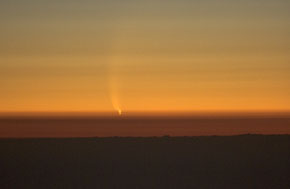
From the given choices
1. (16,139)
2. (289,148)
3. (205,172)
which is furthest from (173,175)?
(16,139)

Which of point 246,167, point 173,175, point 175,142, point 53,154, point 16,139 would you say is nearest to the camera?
point 173,175

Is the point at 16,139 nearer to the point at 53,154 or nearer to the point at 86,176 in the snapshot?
the point at 53,154

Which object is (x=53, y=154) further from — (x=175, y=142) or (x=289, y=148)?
(x=289, y=148)

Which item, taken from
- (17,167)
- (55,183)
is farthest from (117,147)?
(55,183)

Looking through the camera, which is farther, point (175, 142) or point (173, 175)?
point (175, 142)

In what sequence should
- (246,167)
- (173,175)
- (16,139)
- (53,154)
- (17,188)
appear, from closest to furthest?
(17,188) → (173,175) → (246,167) → (53,154) → (16,139)

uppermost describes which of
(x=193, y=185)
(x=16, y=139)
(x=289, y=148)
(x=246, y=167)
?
(x=16, y=139)

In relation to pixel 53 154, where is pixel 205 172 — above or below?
below
